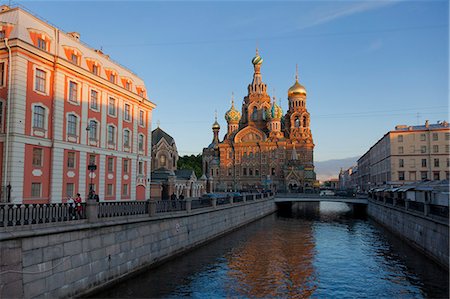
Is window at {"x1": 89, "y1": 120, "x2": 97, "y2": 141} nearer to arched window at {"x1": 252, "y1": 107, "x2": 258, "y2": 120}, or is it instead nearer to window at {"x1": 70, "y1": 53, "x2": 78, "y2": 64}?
window at {"x1": 70, "y1": 53, "x2": 78, "y2": 64}

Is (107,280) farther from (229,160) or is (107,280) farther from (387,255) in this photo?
(229,160)

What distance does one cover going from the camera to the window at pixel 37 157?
23.8 metres

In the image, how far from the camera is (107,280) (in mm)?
17672

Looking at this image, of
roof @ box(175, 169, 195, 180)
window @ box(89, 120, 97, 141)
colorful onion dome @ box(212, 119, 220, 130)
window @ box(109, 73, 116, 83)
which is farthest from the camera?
colorful onion dome @ box(212, 119, 220, 130)

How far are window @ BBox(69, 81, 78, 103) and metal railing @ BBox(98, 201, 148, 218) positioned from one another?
1057cm

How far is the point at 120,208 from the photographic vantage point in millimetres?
19922

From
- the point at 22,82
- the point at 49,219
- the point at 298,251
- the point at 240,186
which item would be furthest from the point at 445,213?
the point at 240,186

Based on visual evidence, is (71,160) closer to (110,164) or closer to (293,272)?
(110,164)

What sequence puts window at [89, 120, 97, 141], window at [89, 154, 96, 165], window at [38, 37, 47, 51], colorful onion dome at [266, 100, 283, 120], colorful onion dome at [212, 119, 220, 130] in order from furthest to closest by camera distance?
colorful onion dome at [212, 119, 220, 130] < colorful onion dome at [266, 100, 283, 120] < window at [89, 120, 97, 141] < window at [89, 154, 96, 165] < window at [38, 37, 47, 51]

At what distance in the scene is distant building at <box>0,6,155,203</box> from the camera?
22219 mm

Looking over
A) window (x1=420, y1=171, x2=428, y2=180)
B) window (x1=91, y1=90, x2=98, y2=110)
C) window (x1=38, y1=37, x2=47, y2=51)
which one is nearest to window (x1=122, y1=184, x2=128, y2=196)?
window (x1=91, y1=90, x2=98, y2=110)

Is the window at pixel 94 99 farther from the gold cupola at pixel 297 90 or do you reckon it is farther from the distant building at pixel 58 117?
the gold cupola at pixel 297 90

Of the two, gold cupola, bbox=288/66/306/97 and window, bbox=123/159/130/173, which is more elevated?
gold cupola, bbox=288/66/306/97

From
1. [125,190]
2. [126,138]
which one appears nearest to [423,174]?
[125,190]
